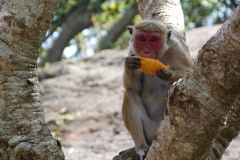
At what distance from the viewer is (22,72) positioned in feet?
13.7

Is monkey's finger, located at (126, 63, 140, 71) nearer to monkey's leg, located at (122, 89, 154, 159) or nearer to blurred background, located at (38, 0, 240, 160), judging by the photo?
monkey's leg, located at (122, 89, 154, 159)

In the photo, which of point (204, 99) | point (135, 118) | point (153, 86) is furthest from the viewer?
point (153, 86)

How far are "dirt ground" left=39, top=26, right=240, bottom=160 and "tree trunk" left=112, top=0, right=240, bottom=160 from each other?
15.5 ft

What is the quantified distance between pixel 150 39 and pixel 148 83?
0.53 m

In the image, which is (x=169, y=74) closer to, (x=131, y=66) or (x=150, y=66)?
(x=150, y=66)

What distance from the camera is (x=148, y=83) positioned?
5.67 m

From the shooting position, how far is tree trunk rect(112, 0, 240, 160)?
3020 mm

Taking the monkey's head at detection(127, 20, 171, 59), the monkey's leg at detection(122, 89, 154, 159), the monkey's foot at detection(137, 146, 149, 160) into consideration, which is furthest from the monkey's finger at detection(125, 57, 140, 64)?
the monkey's foot at detection(137, 146, 149, 160)

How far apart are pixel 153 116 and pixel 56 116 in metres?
5.22

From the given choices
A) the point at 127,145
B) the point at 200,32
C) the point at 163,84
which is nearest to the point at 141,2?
the point at 163,84

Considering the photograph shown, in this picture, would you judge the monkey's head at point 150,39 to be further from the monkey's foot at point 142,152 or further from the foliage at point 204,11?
the foliage at point 204,11

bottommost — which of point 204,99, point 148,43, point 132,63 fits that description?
point 204,99

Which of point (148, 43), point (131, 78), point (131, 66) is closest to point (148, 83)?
point (131, 78)

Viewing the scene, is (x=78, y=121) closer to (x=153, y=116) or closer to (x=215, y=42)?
(x=153, y=116)
